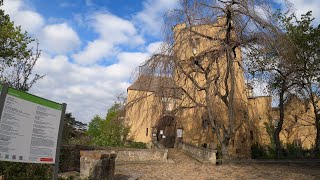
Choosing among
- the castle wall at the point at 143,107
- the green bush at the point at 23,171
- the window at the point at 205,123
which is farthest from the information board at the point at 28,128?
the window at the point at 205,123

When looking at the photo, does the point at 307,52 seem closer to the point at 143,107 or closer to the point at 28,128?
the point at 143,107

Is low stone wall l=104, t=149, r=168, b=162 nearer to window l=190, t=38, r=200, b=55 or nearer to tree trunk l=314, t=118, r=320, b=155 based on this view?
window l=190, t=38, r=200, b=55

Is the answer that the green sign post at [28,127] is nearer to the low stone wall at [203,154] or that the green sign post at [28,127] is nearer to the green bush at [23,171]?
the green bush at [23,171]

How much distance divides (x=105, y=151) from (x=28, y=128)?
6456 mm

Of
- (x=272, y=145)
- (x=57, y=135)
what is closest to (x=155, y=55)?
(x=57, y=135)

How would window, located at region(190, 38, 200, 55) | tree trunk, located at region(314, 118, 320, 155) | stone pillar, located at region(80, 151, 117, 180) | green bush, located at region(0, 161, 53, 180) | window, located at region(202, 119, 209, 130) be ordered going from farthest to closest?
window, located at region(202, 119, 209, 130)
tree trunk, located at region(314, 118, 320, 155)
window, located at region(190, 38, 200, 55)
stone pillar, located at region(80, 151, 117, 180)
green bush, located at region(0, 161, 53, 180)

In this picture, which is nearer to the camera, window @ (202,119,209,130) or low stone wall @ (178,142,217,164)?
low stone wall @ (178,142,217,164)

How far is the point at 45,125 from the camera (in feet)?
17.7

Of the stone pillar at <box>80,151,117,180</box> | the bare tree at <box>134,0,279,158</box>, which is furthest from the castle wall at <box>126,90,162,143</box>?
the stone pillar at <box>80,151,117,180</box>

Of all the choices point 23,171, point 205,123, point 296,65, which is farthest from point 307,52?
point 23,171

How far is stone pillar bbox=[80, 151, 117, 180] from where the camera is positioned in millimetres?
8727

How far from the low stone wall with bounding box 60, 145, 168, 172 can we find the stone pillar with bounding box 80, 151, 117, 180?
2.14 meters

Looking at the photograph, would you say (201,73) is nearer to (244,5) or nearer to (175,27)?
(175,27)

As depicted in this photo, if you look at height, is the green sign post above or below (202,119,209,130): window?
below
